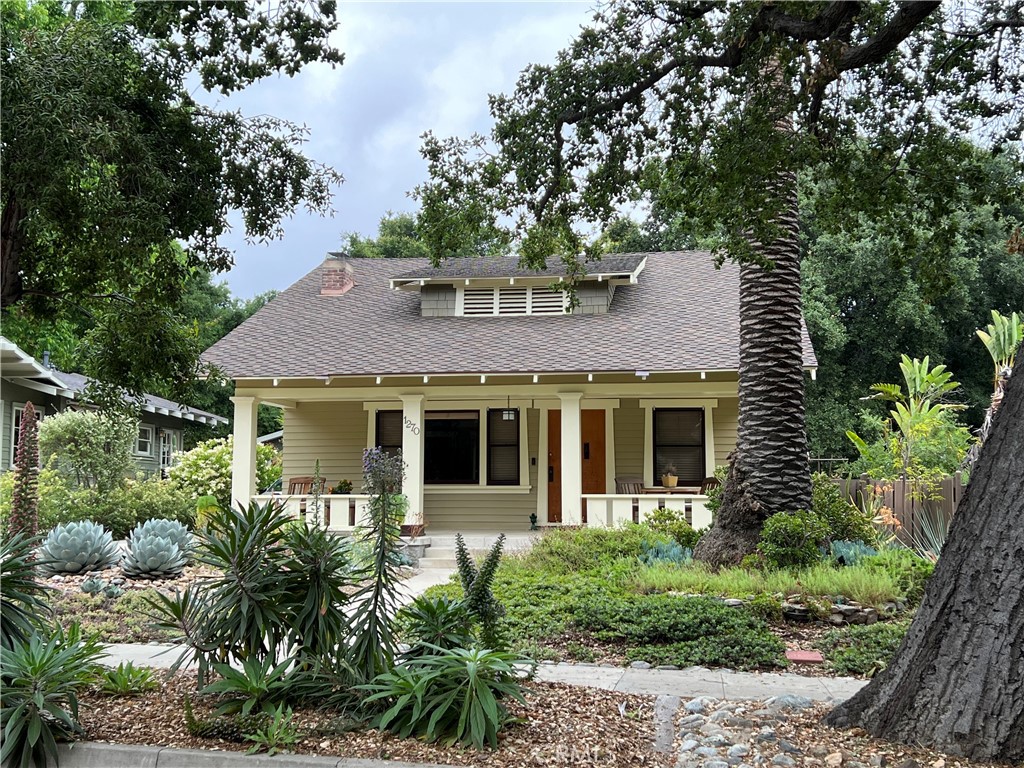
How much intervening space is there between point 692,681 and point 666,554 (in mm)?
4423

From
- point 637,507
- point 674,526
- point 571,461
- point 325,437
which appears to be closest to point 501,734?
point 674,526

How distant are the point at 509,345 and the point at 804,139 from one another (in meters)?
9.53

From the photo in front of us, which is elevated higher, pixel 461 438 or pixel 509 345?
pixel 509 345

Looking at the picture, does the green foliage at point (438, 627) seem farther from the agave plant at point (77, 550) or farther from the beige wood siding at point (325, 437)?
the beige wood siding at point (325, 437)

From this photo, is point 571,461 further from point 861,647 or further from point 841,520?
point 861,647

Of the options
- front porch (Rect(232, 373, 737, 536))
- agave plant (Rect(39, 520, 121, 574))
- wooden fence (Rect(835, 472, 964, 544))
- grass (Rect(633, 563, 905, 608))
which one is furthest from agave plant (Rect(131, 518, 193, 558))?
wooden fence (Rect(835, 472, 964, 544))

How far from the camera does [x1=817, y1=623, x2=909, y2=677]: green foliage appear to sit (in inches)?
263

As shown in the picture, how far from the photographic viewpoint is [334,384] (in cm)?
1592

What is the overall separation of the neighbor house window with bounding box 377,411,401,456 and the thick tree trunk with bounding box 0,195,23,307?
Answer: 10619 mm

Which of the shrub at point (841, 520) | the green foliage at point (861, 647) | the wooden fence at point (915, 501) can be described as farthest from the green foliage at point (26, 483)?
the wooden fence at point (915, 501)

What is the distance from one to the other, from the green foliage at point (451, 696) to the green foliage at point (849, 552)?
20.2 ft

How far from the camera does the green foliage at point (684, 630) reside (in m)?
6.99

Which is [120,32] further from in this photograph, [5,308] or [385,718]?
[385,718]

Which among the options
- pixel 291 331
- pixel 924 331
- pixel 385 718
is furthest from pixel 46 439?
pixel 924 331
